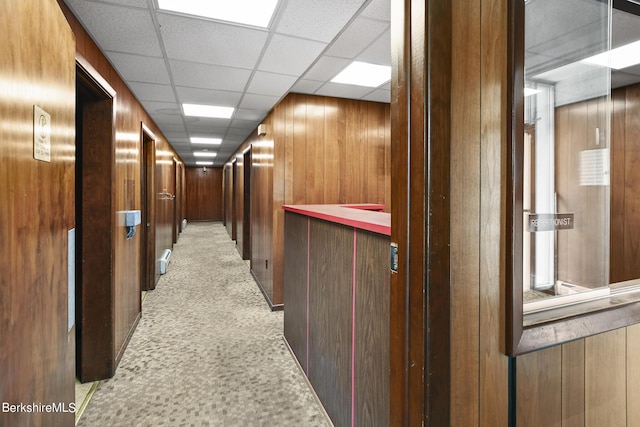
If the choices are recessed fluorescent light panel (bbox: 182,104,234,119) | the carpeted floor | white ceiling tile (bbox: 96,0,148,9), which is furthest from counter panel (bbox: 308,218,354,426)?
recessed fluorescent light panel (bbox: 182,104,234,119)

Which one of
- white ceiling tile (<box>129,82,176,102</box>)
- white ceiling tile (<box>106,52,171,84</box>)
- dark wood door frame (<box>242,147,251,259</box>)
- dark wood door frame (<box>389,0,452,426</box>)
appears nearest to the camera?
dark wood door frame (<box>389,0,452,426</box>)

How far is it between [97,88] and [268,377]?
249 cm

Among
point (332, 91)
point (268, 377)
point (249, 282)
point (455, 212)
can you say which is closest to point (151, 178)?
point (249, 282)

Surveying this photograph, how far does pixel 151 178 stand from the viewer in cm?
468

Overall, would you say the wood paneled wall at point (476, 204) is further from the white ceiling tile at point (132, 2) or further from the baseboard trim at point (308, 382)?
the white ceiling tile at point (132, 2)

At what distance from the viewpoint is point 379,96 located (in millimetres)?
4250

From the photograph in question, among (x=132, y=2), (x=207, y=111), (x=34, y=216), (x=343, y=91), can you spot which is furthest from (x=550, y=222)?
(x=207, y=111)

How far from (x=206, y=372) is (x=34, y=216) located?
1958mm

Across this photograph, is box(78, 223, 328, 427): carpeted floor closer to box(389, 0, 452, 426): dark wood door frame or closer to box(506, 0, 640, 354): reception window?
box(389, 0, 452, 426): dark wood door frame

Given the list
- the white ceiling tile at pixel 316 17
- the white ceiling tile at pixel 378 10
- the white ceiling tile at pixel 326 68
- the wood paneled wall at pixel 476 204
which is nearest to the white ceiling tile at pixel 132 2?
the white ceiling tile at pixel 316 17

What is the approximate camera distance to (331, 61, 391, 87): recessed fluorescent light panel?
10.5ft

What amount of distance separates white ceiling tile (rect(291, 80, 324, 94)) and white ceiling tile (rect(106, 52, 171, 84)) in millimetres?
1363

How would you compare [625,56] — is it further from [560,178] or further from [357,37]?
[560,178]

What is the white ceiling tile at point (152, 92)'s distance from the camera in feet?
11.5
